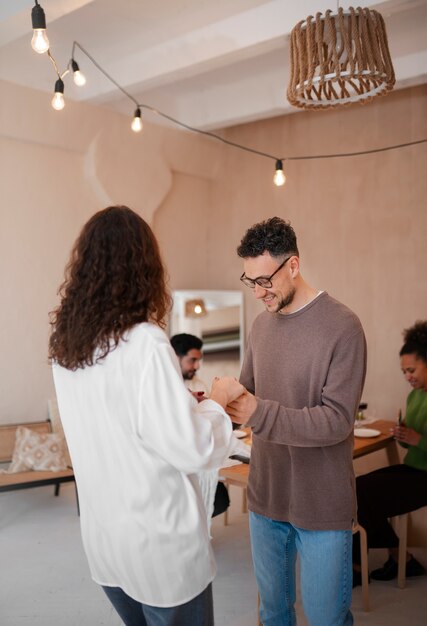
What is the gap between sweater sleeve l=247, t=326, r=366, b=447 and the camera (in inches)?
83.1

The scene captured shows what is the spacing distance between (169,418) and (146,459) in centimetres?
15

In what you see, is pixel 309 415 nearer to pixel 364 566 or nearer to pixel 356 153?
pixel 364 566

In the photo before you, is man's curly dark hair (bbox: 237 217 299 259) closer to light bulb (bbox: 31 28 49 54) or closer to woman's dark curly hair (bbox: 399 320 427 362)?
light bulb (bbox: 31 28 49 54)

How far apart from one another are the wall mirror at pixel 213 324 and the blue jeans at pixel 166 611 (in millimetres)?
5159

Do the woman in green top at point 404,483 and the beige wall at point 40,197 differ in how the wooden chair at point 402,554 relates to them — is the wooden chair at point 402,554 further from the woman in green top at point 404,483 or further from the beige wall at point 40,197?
the beige wall at point 40,197

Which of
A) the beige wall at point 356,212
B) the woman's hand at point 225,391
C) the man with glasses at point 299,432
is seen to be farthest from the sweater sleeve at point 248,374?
the beige wall at point 356,212

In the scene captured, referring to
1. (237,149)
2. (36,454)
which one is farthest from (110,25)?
(36,454)

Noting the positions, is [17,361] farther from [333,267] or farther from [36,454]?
[333,267]

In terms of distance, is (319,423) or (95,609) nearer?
(319,423)

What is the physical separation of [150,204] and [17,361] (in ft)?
7.17

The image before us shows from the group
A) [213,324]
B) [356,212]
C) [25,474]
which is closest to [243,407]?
[25,474]

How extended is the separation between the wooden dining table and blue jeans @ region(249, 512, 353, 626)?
1.01m

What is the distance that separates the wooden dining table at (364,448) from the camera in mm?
3670

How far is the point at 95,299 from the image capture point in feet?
5.48
